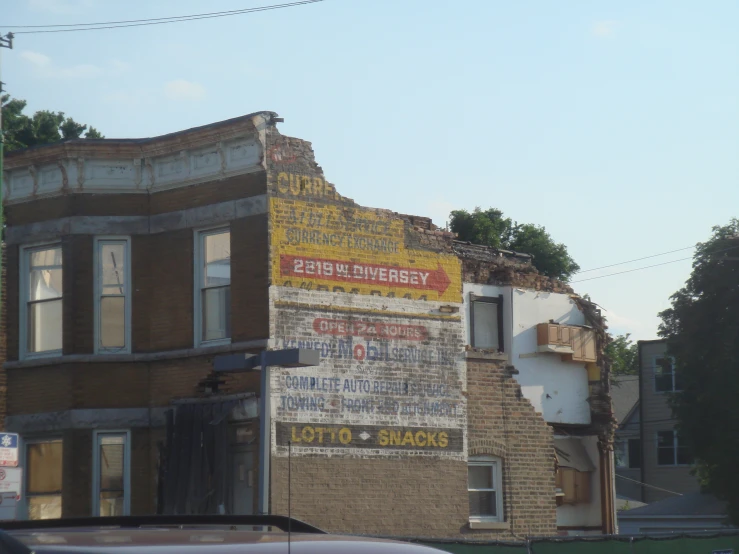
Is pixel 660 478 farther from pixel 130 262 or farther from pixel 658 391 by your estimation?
pixel 130 262

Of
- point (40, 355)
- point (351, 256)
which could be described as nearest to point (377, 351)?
point (351, 256)

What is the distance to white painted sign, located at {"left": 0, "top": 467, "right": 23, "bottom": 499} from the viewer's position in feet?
50.2

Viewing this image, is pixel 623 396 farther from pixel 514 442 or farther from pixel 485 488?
pixel 485 488

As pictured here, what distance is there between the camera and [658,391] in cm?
5331

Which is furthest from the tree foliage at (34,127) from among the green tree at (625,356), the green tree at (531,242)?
the green tree at (625,356)

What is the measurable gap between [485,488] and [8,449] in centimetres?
979

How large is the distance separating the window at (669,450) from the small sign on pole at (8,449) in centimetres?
4074

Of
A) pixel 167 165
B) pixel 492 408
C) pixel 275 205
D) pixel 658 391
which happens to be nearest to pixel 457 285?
pixel 492 408

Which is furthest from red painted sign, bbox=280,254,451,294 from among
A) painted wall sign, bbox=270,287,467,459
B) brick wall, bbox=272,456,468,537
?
brick wall, bbox=272,456,468,537

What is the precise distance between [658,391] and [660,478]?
3.86m

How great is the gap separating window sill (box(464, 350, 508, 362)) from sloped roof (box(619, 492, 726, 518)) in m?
22.5

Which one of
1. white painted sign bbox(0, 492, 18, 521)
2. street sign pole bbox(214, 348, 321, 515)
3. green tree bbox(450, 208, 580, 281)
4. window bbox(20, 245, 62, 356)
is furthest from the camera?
green tree bbox(450, 208, 580, 281)

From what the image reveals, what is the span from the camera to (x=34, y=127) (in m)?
41.0

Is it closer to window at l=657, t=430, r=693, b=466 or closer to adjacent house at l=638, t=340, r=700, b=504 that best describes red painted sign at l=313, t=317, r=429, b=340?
adjacent house at l=638, t=340, r=700, b=504
